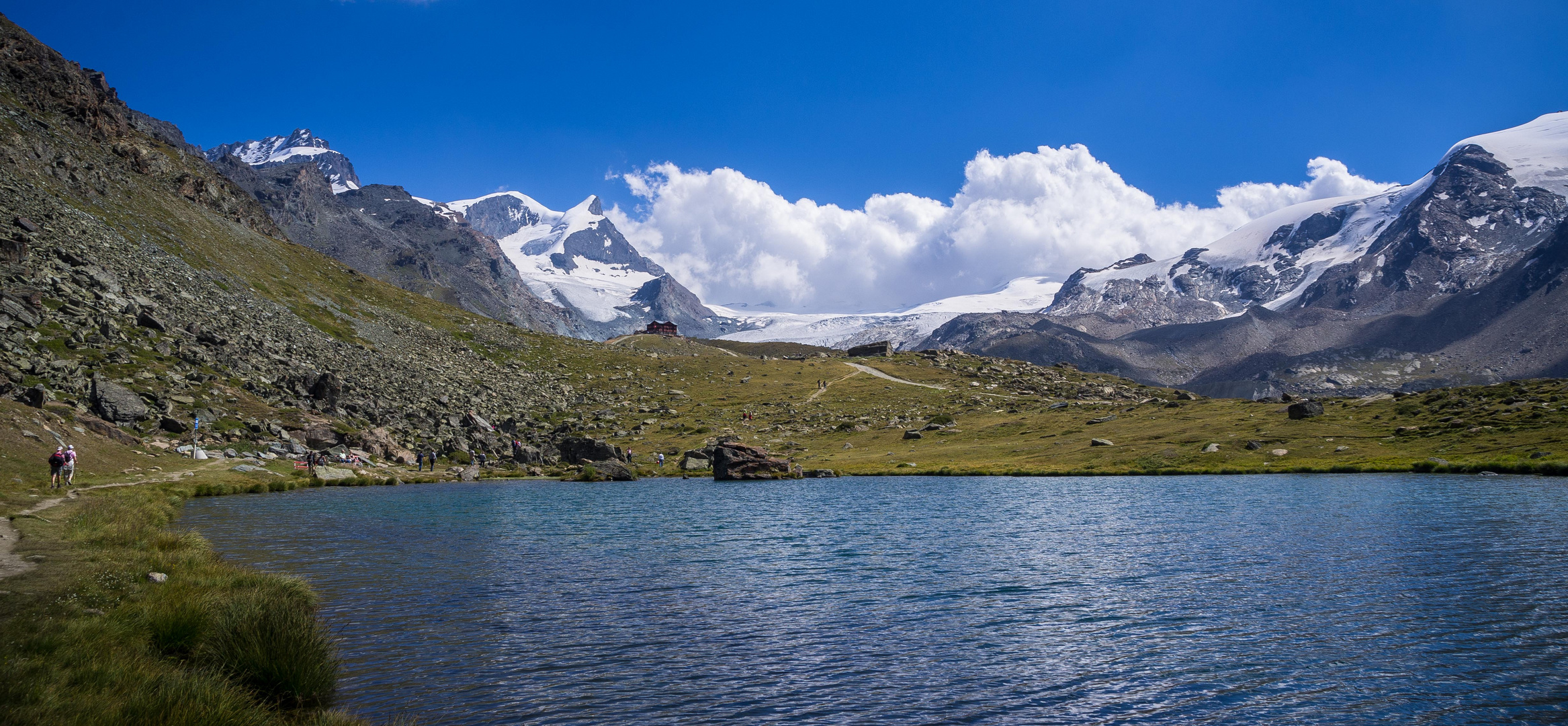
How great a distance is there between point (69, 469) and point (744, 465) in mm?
66354

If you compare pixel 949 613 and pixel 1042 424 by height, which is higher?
pixel 1042 424

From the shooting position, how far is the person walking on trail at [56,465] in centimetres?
4231

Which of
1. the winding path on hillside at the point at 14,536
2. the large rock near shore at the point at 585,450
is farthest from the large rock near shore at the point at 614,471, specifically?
the winding path on hillside at the point at 14,536

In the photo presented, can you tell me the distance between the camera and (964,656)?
20703mm

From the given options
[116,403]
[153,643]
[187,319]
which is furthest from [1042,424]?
[153,643]

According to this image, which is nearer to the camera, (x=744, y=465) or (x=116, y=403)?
(x=116, y=403)

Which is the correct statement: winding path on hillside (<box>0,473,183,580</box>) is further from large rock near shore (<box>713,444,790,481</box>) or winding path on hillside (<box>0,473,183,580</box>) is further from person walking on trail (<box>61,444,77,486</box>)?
large rock near shore (<box>713,444,790,481</box>)

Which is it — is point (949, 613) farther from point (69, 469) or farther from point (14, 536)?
point (69, 469)

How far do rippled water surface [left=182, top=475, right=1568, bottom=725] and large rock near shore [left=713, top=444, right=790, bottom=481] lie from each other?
4714 cm

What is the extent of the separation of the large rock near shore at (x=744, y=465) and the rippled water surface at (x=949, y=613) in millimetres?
47142

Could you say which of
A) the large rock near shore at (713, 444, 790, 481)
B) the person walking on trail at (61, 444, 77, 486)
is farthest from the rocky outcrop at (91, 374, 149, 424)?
the large rock near shore at (713, 444, 790, 481)

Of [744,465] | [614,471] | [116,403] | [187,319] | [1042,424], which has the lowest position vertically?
[614,471]

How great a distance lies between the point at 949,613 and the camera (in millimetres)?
25438

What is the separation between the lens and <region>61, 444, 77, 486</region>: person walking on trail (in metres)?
43.4
